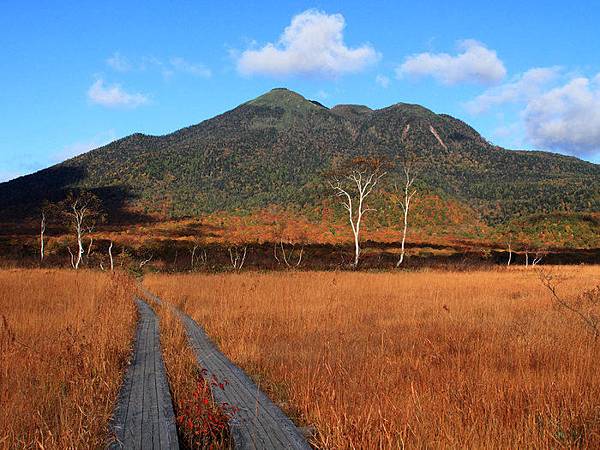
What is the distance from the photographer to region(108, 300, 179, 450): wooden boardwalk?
3.41 m

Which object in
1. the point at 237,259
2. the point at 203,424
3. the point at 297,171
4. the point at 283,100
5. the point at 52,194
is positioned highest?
the point at 283,100

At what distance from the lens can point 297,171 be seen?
3674 inches

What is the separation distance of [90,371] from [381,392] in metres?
3.11

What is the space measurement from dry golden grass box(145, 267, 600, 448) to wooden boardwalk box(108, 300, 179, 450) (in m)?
1.16

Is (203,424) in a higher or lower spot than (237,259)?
higher

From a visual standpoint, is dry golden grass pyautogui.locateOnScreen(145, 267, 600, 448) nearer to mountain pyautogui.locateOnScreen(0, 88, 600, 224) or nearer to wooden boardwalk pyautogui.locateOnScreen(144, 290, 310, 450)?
wooden boardwalk pyautogui.locateOnScreen(144, 290, 310, 450)

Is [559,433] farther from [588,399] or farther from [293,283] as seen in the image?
[293,283]

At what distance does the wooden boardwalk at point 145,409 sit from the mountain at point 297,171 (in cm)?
7019

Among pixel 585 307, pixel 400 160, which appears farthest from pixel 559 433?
pixel 400 160

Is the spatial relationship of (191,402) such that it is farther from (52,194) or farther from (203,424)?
(52,194)

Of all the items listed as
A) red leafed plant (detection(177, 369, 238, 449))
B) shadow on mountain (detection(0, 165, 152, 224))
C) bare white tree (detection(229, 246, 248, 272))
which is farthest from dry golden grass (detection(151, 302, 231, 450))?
shadow on mountain (detection(0, 165, 152, 224))

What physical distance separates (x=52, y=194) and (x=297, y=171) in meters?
47.5

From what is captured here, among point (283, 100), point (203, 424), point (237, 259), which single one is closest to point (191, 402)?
point (203, 424)

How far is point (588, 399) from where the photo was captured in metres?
4.39
